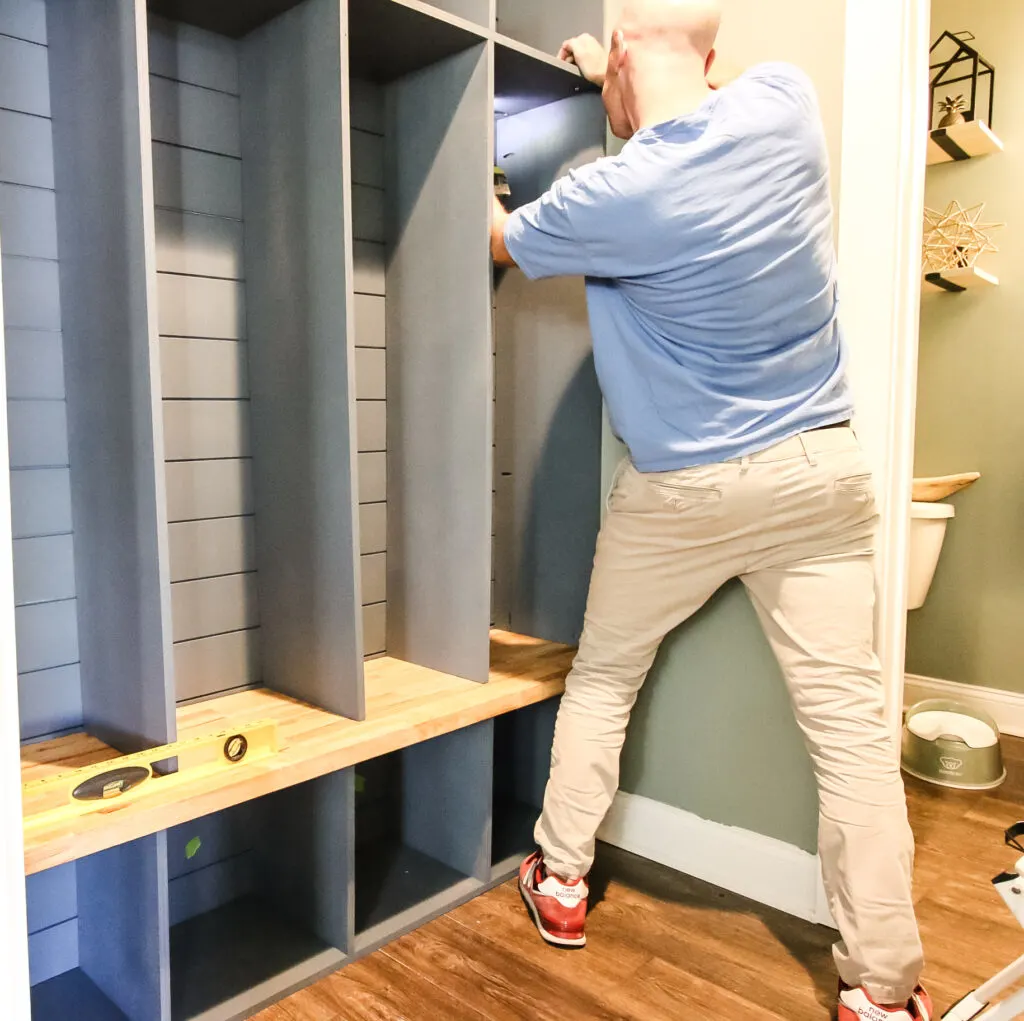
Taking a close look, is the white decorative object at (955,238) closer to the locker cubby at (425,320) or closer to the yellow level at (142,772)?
the locker cubby at (425,320)

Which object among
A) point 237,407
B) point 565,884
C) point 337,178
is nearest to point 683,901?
point 565,884

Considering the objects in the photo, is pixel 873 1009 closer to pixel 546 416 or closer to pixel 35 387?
pixel 546 416

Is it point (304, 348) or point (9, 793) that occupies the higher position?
point (304, 348)

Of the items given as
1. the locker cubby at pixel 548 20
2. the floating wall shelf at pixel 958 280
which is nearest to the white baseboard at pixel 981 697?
the floating wall shelf at pixel 958 280

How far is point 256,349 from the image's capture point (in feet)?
5.65

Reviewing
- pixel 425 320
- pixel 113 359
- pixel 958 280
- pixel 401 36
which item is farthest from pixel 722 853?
pixel 958 280

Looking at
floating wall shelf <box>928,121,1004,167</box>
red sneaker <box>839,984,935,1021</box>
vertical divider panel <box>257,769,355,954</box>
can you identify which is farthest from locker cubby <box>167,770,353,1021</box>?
floating wall shelf <box>928,121,1004,167</box>

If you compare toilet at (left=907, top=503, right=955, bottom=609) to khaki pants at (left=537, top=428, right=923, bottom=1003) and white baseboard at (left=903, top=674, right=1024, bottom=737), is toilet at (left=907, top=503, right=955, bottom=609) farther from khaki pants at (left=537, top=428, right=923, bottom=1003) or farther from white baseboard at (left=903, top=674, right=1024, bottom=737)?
khaki pants at (left=537, top=428, right=923, bottom=1003)

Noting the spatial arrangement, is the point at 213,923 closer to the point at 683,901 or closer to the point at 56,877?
the point at 56,877

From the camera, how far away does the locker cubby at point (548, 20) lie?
1.91 metres

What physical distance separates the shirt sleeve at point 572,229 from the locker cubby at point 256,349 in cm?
32

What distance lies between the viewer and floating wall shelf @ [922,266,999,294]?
9.09 ft

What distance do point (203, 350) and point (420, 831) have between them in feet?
3.51

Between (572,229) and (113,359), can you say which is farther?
(572,229)
